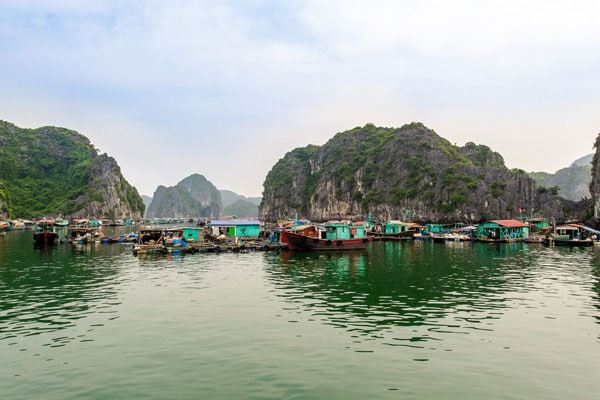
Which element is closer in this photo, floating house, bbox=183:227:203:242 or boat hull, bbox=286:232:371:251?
boat hull, bbox=286:232:371:251

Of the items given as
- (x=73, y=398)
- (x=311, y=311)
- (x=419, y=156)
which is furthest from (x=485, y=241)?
(x=419, y=156)

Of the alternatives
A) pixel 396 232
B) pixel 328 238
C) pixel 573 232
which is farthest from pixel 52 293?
pixel 396 232

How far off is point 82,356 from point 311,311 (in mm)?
12112

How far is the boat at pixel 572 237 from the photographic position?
232 ft

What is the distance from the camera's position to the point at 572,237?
76000 mm

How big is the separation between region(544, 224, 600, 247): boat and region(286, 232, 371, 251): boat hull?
37.2 meters

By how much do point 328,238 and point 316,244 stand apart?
3.76 m

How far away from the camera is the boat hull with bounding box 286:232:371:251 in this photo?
63.4m

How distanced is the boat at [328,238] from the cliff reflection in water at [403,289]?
10.6 m

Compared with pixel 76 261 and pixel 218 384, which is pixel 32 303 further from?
pixel 76 261

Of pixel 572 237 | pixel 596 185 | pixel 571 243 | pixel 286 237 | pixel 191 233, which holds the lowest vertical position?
pixel 571 243

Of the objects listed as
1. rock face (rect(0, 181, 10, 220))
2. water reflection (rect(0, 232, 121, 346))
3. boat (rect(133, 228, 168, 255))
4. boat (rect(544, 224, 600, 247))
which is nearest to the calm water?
water reflection (rect(0, 232, 121, 346))

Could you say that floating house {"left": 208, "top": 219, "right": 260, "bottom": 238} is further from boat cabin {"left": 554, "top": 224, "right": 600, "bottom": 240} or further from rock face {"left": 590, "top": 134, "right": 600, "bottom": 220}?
rock face {"left": 590, "top": 134, "right": 600, "bottom": 220}

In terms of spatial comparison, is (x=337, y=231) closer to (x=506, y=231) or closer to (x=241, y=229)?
(x=241, y=229)
